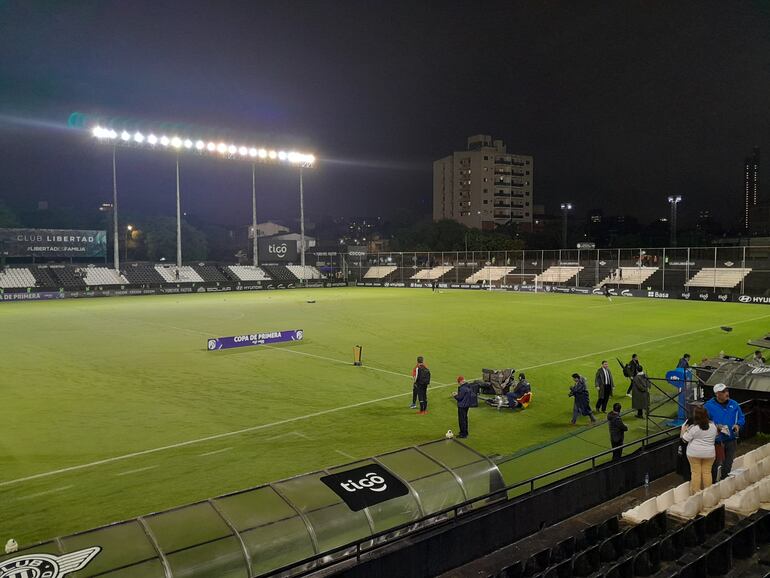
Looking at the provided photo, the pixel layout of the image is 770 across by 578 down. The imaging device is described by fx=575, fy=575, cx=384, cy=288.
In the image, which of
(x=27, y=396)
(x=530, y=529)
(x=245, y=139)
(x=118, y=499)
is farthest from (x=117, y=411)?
(x=245, y=139)

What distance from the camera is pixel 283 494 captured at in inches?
260

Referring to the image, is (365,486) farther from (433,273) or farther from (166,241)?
(166,241)

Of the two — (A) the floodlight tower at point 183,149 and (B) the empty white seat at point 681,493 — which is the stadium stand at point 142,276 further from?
(B) the empty white seat at point 681,493

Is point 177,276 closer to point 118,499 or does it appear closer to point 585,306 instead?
point 585,306

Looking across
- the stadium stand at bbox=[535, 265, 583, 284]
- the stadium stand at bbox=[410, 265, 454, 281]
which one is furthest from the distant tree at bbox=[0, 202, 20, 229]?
the stadium stand at bbox=[535, 265, 583, 284]

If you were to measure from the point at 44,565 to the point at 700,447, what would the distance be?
8082mm

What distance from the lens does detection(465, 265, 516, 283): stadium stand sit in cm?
7475

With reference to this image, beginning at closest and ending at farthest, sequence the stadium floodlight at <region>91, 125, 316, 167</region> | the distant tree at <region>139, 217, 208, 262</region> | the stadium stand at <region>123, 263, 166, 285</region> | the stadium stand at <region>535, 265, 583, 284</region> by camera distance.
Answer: the stadium floodlight at <region>91, 125, 316, 167</region>
the stadium stand at <region>535, 265, 583, 284</region>
the stadium stand at <region>123, 263, 166, 285</region>
the distant tree at <region>139, 217, 208, 262</region>

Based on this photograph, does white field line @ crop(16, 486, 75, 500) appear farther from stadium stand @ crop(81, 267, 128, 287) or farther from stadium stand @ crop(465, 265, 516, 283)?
stadium stand @ crop(465, 265, 516, 283)

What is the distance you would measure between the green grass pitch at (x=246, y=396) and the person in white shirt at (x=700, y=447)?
1552 mm

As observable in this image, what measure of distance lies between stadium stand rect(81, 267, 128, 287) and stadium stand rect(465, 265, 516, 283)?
4338cm

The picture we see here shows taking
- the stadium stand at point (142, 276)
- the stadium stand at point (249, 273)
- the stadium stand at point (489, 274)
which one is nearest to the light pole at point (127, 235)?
the stadium stand at point (142, 276)

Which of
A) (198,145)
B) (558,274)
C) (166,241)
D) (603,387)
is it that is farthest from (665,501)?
(166,241)

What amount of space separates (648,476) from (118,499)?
30.0 feet
